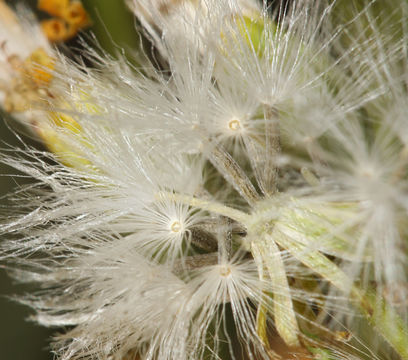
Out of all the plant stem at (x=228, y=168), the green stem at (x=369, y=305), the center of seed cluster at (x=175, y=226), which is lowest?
the green stem at (x=369, y=305)

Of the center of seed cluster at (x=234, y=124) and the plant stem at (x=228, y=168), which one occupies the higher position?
the center of seed cluster at (x=234, y=124)

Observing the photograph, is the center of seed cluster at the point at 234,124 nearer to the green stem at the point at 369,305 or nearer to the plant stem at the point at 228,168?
the plant stem at the point at 228,168

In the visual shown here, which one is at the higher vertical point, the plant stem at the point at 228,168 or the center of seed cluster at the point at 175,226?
the plant stem at the point at 228,168

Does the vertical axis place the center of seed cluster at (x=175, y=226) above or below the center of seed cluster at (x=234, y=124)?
below

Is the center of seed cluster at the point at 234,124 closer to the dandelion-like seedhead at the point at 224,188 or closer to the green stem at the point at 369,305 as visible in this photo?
the dandelion-like seedhead at the point at 224,188

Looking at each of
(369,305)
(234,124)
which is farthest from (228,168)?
(369,305)

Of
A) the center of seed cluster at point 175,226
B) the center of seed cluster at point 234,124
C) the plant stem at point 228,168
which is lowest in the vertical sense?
the center of seed cluster at point 175,226

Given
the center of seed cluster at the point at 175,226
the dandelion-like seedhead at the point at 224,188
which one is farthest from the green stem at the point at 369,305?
the center of seed cluster at the point at 175,226

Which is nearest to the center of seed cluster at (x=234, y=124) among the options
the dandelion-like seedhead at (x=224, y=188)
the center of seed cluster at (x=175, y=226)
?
the dandelion-like seedhead at (x=224, y=188)

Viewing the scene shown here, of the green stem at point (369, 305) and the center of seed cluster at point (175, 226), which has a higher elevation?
the center of seed cluster at point (175, 226)

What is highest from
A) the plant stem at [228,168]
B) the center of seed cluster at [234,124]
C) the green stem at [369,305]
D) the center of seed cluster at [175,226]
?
the center of seed cluster at [234,124]
